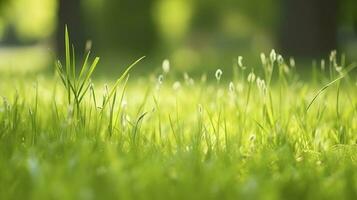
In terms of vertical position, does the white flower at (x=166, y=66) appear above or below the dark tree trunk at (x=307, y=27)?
below

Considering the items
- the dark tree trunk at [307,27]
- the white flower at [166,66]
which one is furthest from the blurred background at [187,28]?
the white flower at [166,66]

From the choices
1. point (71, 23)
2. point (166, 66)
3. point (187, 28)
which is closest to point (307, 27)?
point (71, 23)

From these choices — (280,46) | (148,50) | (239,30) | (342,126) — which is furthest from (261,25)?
(342,126)

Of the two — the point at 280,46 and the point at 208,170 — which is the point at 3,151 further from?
the point at 280,46

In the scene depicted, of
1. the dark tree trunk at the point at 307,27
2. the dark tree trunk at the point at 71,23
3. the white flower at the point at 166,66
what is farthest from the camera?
the dark tree trunk at the point at 71,23

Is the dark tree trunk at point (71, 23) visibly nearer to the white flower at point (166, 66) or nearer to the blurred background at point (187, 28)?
the blurred background at point (187, 28)

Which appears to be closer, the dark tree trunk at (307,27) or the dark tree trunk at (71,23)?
the dark tree trunk at (307,27)
